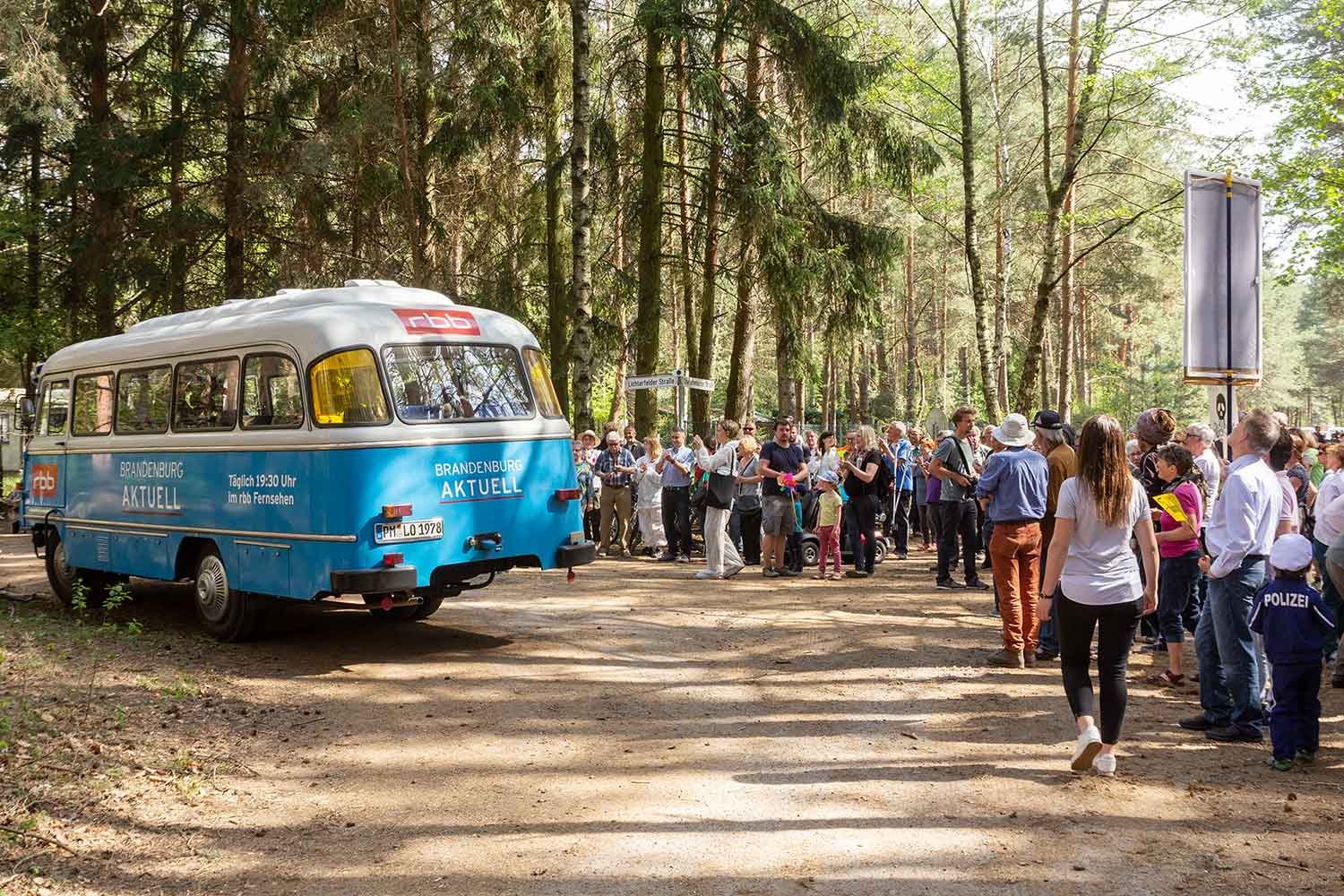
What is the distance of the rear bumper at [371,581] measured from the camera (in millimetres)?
8875

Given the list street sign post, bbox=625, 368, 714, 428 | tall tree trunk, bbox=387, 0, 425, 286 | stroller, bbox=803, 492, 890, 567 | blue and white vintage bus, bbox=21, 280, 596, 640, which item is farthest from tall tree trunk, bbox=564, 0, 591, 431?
blue and white vintage bus, bbox=21, 280, 596, 640

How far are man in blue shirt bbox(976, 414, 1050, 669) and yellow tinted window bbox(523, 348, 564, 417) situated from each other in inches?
161

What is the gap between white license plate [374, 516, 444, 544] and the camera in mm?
9055

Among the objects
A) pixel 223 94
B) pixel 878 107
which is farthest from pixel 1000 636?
pixel 223 94

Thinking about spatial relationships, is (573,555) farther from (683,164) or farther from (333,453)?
(683,164)

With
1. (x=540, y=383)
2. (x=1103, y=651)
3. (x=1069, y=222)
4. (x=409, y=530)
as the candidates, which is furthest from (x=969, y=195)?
(x=1103, y=651)

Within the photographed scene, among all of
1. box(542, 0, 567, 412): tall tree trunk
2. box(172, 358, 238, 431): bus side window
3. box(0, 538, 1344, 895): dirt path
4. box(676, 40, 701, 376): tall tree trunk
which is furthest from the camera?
box(542, 0, 567, 412): tall tree trunk

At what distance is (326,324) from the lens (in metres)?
9.39

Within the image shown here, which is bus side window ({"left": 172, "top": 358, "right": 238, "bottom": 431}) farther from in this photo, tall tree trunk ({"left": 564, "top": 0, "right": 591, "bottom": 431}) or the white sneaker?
tall tree trunk ({"left": 564, "top": 0, "right": 591, "bottom": 431})

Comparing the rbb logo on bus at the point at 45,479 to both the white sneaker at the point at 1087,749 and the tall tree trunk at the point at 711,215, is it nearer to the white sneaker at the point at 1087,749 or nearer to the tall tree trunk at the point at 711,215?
the tall tree trunk at the point at 711,215

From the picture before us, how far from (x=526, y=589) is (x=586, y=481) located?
501 centimetres

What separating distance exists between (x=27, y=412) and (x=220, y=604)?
5.14 meters

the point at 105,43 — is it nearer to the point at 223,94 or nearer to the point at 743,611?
the point at 223,94

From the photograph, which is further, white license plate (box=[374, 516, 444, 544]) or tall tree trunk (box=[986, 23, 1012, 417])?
tall tree trunk (box=[986, 23, 1012, 417])
